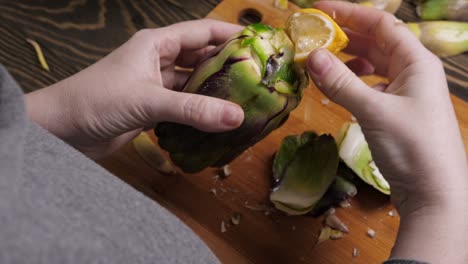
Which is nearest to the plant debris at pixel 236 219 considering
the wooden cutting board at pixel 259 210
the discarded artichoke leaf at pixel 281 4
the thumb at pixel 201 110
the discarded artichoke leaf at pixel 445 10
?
the wooden cutting board at pixel 259 210

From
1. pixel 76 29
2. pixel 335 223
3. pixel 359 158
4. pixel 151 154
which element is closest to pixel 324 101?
pixel 359 158

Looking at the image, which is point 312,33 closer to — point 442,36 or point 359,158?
point 359,158

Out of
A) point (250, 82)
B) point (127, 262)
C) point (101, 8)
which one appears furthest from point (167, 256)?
point (101, 8)

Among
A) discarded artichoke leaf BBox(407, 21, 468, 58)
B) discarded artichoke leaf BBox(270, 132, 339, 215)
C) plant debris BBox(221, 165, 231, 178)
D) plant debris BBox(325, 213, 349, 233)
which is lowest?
plant debris BBox(325, 213, 349, 233)

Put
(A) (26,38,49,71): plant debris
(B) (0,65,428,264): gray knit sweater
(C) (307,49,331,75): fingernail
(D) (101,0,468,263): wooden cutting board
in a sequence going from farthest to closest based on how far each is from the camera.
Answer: (A) (26,38,49,71): plant debris < (D) (101,0,468,263): wooden cutting board < (C) (307,49,331,75): fingernail < (B) (0,65,428,264): gray knit sweater

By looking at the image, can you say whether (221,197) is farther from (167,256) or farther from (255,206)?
(167,256)

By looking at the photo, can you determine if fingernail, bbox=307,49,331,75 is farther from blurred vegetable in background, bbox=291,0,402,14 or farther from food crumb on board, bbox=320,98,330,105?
blurred vegetable in background, bbox=291,0,402,14

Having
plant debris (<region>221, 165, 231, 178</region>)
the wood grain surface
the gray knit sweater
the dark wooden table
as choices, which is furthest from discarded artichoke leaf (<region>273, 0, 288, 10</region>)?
the gray knit sweater
